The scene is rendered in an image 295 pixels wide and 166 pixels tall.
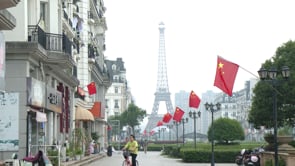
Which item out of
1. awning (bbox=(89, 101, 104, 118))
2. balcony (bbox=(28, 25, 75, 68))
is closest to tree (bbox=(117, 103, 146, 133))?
awning (bbox=(89, 101, 104, 118))

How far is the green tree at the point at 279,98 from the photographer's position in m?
43.3

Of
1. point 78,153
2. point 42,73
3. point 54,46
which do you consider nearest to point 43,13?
point 54,46

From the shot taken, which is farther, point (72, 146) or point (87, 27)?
point (87, 27)

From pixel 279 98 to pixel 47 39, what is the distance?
1902 centimetres

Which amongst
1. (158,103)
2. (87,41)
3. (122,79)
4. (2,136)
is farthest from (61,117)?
(158,103)

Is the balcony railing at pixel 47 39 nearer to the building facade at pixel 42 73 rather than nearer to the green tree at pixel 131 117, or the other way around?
the building facade at pixel 42 73

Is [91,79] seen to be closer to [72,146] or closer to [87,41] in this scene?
[87,41]

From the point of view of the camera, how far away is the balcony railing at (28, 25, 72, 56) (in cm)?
2967

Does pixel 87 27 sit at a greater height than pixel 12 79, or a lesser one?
greater

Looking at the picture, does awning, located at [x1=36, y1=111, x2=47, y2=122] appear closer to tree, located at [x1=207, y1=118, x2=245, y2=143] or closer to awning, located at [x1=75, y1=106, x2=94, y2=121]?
awning, located at [x1=75, y1=106, x2=94, y2=121]

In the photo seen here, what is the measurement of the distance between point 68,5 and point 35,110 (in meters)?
17.2

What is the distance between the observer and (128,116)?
126312 millimetres

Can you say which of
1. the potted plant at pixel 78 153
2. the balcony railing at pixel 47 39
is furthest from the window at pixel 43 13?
the potted plant at pixel 78 153

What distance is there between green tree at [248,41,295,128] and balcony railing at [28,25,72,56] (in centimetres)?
1652
